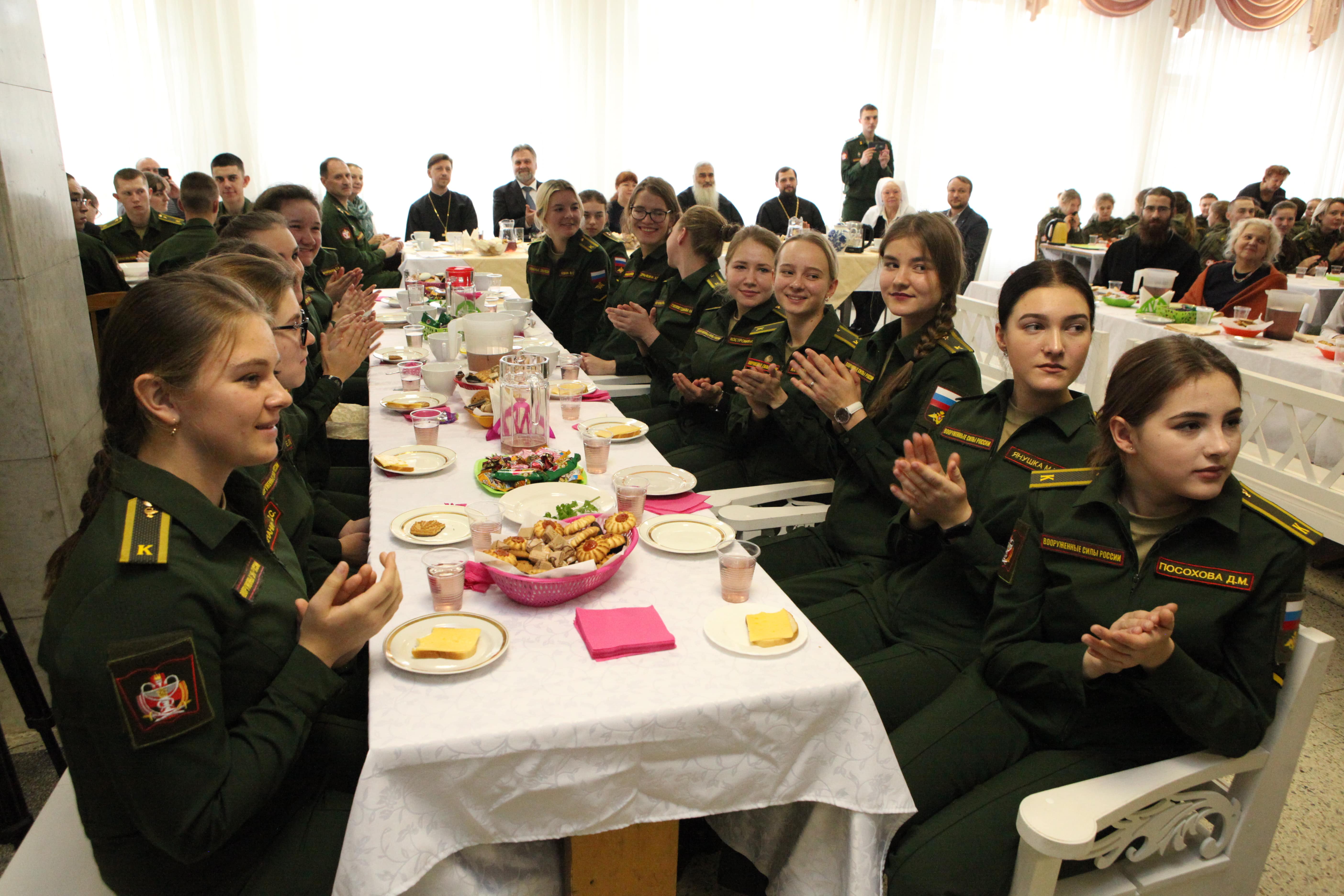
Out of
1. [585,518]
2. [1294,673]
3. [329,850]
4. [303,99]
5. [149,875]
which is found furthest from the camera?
[303,99]

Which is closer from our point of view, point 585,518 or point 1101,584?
point 1101,584

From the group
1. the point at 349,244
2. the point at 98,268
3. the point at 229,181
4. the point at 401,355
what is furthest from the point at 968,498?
the point at 229,181

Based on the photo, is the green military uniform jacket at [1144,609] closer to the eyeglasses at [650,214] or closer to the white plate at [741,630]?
the white plate at [741,630]

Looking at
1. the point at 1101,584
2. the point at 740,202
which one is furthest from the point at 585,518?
the point at 740,202

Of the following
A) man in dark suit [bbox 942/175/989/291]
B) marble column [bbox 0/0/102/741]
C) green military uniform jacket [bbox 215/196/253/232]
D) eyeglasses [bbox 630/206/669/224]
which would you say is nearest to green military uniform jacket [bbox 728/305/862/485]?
eyeglasses [bbox 630/206/669/224]

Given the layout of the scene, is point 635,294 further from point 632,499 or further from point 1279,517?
point 1279,517

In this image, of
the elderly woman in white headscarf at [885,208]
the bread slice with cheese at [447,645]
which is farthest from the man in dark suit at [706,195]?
the bread slice with cheese at [447,645]

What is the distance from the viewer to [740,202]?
9.54 metres

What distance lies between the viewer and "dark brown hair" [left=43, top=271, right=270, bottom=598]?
1.12 meters

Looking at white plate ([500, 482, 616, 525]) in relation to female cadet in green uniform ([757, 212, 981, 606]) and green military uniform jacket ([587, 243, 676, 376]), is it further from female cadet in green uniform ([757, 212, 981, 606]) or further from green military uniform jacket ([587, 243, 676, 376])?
green military uniform jacket ([587, 243, 676, 376])

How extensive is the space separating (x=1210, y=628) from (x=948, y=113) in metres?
10.1

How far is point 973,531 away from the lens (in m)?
1.75

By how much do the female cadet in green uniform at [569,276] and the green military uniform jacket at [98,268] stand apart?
6.89ft

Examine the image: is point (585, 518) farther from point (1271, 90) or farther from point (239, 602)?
point (1271, 90)
